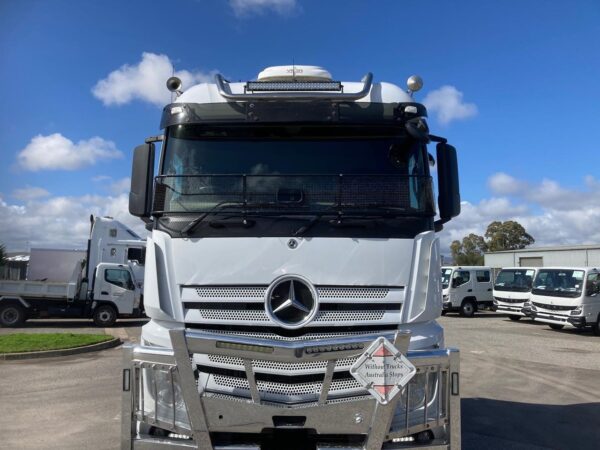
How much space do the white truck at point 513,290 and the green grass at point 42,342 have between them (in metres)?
16.5

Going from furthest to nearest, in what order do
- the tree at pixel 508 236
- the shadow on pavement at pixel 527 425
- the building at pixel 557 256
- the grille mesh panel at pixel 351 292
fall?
the tree at pixel 508 236 < the building at pixel 557 256 < the shadow on pavement at pixel 527 425 < the grille mesh panel at pixel 351 292

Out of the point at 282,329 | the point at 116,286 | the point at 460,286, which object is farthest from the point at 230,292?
the point at 460,286

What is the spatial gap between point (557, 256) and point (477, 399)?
3756 centimetres

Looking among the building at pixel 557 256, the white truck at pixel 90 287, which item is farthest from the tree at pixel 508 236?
the white truck at pixel 90 287

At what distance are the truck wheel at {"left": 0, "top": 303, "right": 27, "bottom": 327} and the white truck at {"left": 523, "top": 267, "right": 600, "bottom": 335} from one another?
18.0 m

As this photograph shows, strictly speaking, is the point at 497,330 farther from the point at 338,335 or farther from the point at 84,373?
the point at 338,335

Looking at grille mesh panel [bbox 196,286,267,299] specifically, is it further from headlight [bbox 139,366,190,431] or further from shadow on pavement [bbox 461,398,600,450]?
shadow on pavement [bbox 461,398,600,450]

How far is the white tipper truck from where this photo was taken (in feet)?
11.8

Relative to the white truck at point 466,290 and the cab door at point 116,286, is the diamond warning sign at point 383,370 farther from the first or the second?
the white truck at point 466,290

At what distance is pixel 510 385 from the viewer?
32.2 ft

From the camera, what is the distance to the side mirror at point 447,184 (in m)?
4.68

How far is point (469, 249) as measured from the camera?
73.6 m

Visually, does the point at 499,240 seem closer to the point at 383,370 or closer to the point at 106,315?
the point at 106,315

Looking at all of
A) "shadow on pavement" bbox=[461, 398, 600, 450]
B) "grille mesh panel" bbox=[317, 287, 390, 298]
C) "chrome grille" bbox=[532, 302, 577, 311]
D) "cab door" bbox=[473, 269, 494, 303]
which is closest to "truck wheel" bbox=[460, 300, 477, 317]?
"cab door" bbox=[473, 269, 494, 303]
